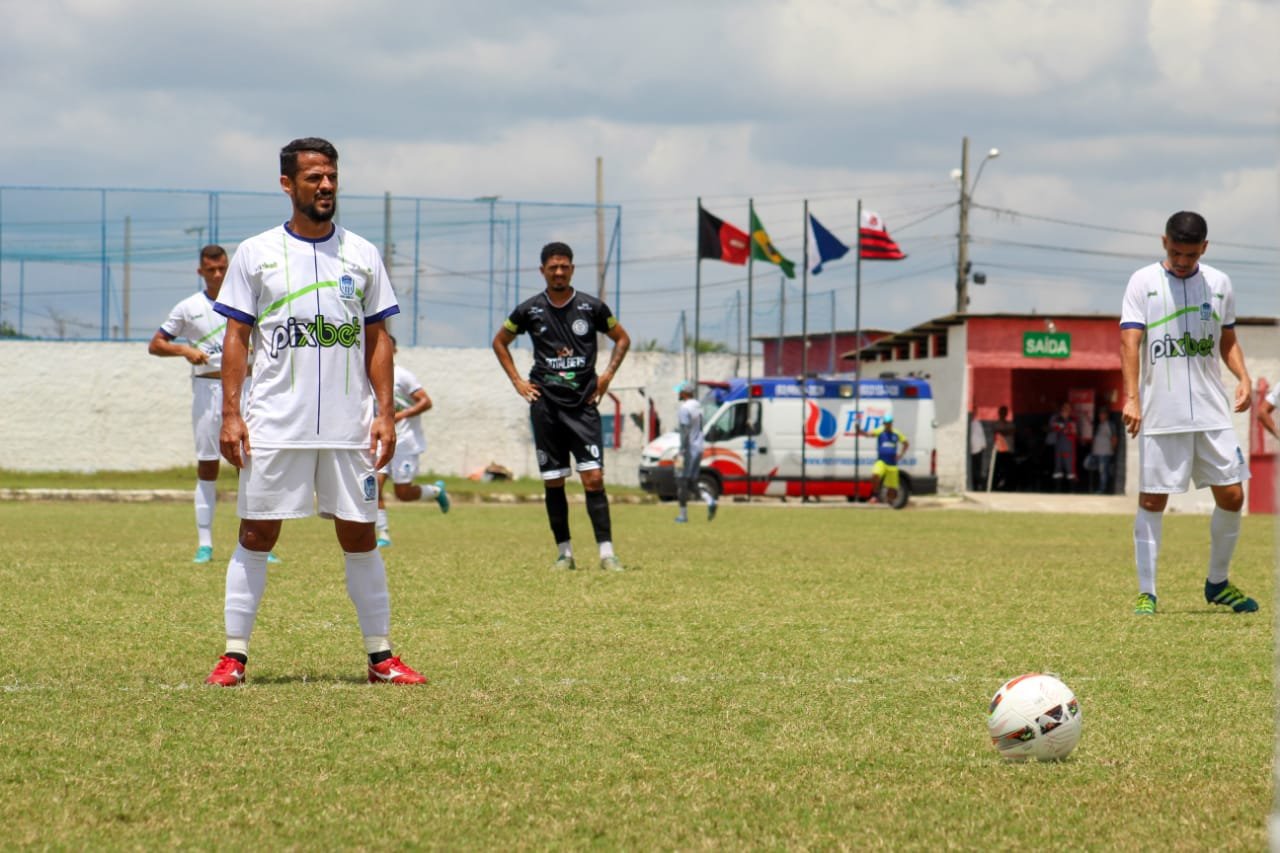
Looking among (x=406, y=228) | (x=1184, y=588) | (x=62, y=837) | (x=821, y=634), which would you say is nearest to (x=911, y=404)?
(x=406, y=228)

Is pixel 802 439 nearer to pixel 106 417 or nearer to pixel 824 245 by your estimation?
pixel 824 245

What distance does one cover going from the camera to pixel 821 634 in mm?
8289

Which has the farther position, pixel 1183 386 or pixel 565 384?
pixel 565 384

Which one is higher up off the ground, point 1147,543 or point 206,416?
point 206,416

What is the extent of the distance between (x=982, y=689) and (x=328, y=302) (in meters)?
2.86

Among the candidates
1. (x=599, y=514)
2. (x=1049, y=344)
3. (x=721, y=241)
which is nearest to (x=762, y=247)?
(x=721, y=241)

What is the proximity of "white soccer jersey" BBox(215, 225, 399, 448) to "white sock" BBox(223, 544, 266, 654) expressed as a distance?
525mm

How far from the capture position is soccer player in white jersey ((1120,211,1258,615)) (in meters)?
9.41

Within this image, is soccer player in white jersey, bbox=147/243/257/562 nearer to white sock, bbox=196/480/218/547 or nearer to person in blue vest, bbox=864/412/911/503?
white sock, bbox=196/480/218/547

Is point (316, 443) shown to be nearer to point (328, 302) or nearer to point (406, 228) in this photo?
point (328, 302)

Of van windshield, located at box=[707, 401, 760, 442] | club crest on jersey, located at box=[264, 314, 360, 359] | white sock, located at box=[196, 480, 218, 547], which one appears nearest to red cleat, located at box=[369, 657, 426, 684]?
club crest on jersey, located at box=[264, 314, 360, 359]

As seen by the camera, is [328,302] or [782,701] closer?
[782,701]

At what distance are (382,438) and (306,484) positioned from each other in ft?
1.11

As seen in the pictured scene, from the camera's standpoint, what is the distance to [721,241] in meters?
36.4
